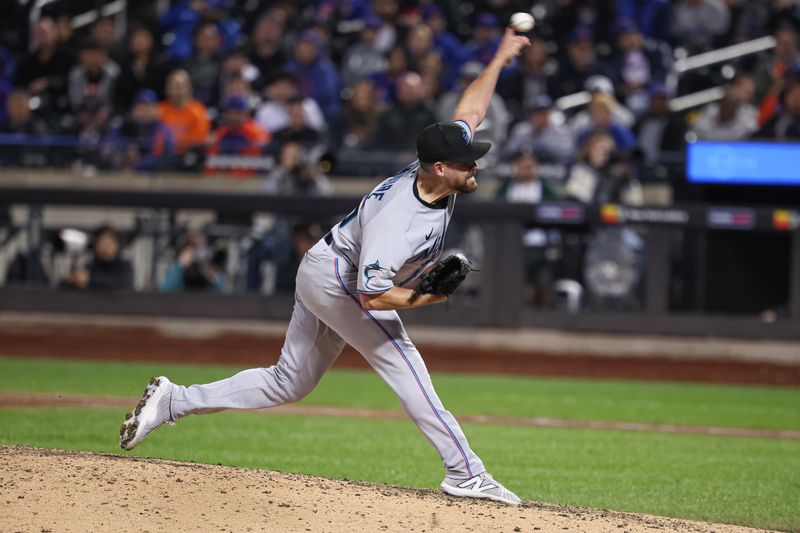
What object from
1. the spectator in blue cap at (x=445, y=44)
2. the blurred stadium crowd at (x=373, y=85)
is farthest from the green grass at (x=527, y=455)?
the spectator in blue cap at (x=445, y=44)

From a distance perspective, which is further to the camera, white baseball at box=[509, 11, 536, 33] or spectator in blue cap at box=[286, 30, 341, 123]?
spectator in blue cap at box=[286, 30, 341, 123]

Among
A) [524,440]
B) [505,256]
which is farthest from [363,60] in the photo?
[524,440]

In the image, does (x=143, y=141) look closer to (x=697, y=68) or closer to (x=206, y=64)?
(x=206, y=64)

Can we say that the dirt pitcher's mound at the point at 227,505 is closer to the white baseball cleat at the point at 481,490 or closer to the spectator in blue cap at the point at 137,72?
the white baseball cleat at the point at 481,490

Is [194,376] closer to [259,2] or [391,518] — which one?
[391,518]

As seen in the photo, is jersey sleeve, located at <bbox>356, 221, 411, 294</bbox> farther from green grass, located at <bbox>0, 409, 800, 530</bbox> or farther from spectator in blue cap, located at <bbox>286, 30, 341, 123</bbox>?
spectator in blue cap, located at <bbox>286, 30, 341, 123</bbox>

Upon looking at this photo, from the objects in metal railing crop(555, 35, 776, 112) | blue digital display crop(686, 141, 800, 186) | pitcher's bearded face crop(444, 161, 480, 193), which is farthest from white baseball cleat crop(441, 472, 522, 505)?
metal railing crop(555, 35, 776, 112)
